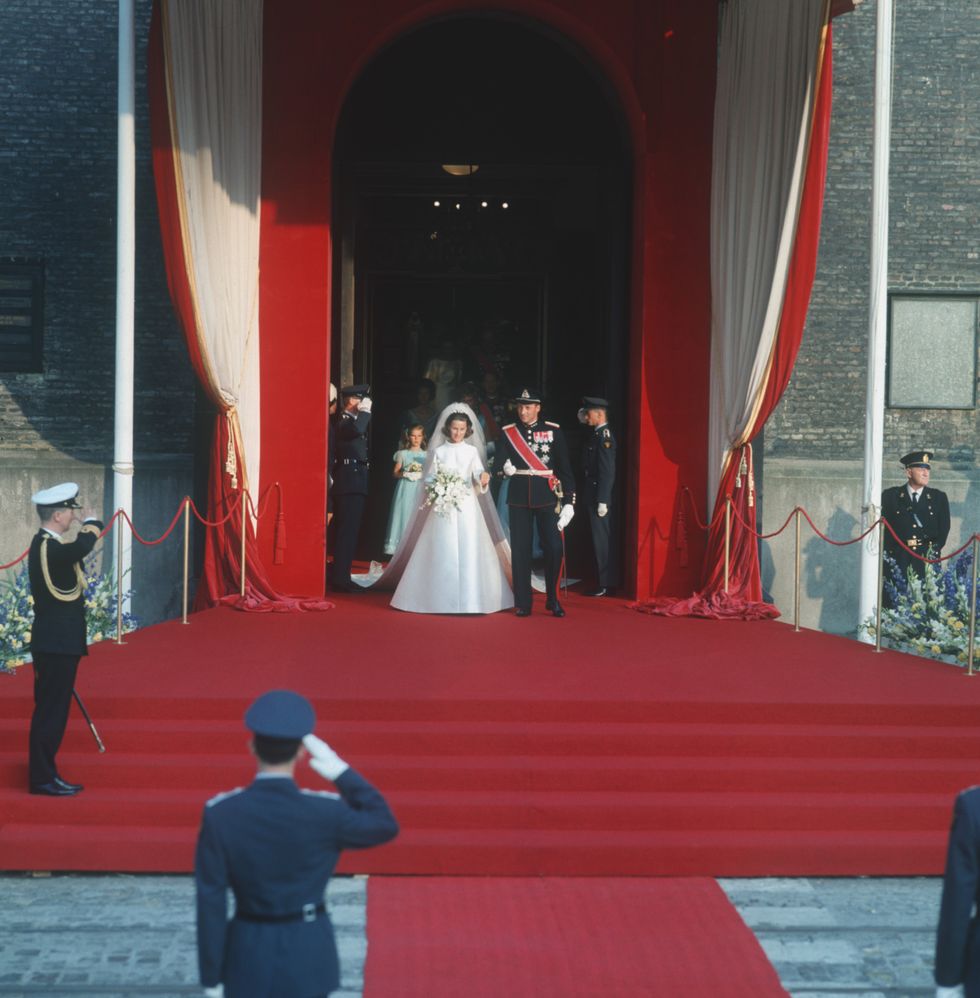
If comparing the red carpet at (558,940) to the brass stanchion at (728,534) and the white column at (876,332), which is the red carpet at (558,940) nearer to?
the brass stanchion at (728,534)

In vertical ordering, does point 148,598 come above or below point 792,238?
below

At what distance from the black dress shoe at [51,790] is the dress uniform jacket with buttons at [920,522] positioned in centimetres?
749

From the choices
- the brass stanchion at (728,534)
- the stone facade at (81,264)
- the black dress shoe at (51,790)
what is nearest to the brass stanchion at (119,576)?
the black dress shoe at (51,790)

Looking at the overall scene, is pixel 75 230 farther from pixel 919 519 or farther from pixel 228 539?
pixel 919 519

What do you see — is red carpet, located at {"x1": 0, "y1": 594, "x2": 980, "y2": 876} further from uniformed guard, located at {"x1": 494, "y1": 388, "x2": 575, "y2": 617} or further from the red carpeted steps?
uniformed guard, located at {"x1": 494, "y1": 388, "x2": 575, "y2": 617}

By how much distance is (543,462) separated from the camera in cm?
984

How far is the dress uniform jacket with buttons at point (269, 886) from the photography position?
308 centimetres

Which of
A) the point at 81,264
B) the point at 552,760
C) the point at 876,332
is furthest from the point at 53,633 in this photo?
the point at 81,264

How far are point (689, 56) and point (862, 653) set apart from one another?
5223 mm

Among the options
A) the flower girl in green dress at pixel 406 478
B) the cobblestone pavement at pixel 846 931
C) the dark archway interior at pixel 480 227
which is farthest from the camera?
the flower girl in green dress at pixel 406 478

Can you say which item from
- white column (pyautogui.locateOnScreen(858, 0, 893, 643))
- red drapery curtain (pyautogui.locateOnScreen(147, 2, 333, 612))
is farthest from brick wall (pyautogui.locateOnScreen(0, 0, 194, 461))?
white column (pyautogui.locateOnScreen(858, 0, 893, 643))

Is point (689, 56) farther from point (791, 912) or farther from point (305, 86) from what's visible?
point (791, 912)

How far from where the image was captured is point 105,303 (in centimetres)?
1339

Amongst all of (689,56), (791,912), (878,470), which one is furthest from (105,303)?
(791,912)
